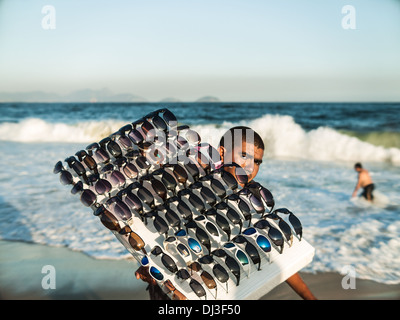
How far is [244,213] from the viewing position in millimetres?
1481

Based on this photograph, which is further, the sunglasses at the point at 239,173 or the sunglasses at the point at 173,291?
the sunglasses at the point at 239,173

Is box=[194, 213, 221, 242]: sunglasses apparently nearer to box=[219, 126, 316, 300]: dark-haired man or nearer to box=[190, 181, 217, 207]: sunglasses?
box=[190, 181, 217, 207]: sunglasses

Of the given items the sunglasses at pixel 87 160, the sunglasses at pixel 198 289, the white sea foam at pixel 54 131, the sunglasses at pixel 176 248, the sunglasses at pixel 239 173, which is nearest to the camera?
the sunglasses at pixel 198 289

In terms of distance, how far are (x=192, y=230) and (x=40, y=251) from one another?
3492 millimetres

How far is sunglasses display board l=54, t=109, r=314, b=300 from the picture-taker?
1.35 metres

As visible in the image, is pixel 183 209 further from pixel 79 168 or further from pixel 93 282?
pixel 93 282

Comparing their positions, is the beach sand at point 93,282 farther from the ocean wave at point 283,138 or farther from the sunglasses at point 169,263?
the ocean wave at point 283,138

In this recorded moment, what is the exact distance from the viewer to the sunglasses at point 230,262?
1312 millimetres

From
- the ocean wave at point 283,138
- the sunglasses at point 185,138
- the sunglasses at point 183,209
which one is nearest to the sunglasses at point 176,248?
the sunglasses at point 183,209

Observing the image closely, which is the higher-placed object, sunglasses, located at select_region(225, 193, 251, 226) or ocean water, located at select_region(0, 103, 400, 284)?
sunglasses, located at select_region(225, 193, 251, 226)

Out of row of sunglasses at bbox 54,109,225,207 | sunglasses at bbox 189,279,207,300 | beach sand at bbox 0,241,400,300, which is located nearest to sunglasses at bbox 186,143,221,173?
row of sunglasses at bbox 54,109,225,207

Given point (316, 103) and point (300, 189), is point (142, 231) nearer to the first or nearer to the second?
point (300, 189)

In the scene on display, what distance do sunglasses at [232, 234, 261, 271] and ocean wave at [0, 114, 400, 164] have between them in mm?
9801

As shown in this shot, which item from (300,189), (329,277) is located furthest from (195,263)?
(300,189)
